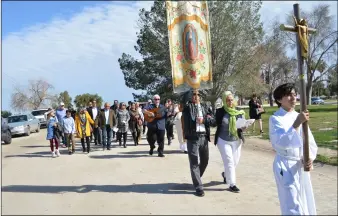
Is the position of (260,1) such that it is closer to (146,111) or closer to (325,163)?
(146,111)

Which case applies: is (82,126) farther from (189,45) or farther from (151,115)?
(189,45)

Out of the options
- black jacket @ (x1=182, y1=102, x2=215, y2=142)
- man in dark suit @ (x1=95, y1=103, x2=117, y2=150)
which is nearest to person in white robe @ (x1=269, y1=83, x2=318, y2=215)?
black jacket @ (x1=182, y1=102, x2=215, y2=142)

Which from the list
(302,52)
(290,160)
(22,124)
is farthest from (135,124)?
(22,124)

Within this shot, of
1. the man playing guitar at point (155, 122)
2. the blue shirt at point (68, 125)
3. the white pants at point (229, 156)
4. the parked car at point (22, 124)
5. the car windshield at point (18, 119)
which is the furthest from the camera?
the car windshield at point (18, 119)

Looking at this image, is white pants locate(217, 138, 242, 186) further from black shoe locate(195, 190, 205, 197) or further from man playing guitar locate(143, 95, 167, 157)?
man playing guitar locate(143, 95, 167, 157)

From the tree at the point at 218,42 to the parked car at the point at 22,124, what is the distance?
29.5 feet

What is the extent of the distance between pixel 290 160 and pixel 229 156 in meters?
2.64

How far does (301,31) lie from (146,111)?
302 inches

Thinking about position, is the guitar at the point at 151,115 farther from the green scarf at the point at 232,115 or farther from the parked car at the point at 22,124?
the parked car at the point at 22,124

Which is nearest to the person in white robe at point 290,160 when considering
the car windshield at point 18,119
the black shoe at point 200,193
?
the black shoe at point 200,193

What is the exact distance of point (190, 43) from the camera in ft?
21.5

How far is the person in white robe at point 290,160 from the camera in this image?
405 centimetres

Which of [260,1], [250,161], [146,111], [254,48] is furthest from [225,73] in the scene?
[250,161]

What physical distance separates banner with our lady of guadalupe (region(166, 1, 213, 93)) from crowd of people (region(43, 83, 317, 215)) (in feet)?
1.01
